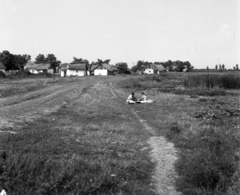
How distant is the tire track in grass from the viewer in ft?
21.0

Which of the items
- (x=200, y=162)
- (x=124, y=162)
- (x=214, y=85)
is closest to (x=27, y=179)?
(x=124, y=162)

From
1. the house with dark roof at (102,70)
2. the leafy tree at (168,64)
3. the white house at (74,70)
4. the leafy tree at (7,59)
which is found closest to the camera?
the leafy tree at (7,59)

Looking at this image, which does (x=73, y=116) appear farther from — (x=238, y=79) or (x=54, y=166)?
(x=238, y=79)

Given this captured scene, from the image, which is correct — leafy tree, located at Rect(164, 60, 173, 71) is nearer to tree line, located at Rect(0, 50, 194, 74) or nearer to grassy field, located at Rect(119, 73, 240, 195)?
tree line, located at Rect(0, 50, 194, 74)

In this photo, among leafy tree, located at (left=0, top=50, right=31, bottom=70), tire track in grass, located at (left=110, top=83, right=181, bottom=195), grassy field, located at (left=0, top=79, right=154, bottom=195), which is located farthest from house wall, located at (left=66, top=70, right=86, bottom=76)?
tire track in grass, located at (left=110, top=83, right=181, bottom=195)

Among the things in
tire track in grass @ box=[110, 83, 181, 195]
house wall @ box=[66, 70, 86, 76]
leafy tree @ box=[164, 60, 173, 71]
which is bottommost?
tire track in grass @ box=[110, 83, 181, 195]

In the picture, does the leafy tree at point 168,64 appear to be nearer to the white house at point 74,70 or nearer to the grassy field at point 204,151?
the white house at point 74,70

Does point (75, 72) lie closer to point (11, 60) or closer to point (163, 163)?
point (11, 60)

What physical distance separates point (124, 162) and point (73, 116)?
28.1 ft

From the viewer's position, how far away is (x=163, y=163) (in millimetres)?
8133

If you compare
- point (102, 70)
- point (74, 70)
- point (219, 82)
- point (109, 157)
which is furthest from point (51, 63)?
point (109, 157)

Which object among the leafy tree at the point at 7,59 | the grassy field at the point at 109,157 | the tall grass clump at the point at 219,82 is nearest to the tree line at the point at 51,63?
the leafy tree at the point at 7,59

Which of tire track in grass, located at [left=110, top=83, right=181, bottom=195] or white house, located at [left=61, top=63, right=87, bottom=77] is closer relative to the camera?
tire track in grass, located at [left=110, top=83, right=181, bottom=195]

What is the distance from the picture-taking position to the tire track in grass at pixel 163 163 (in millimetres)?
6400
